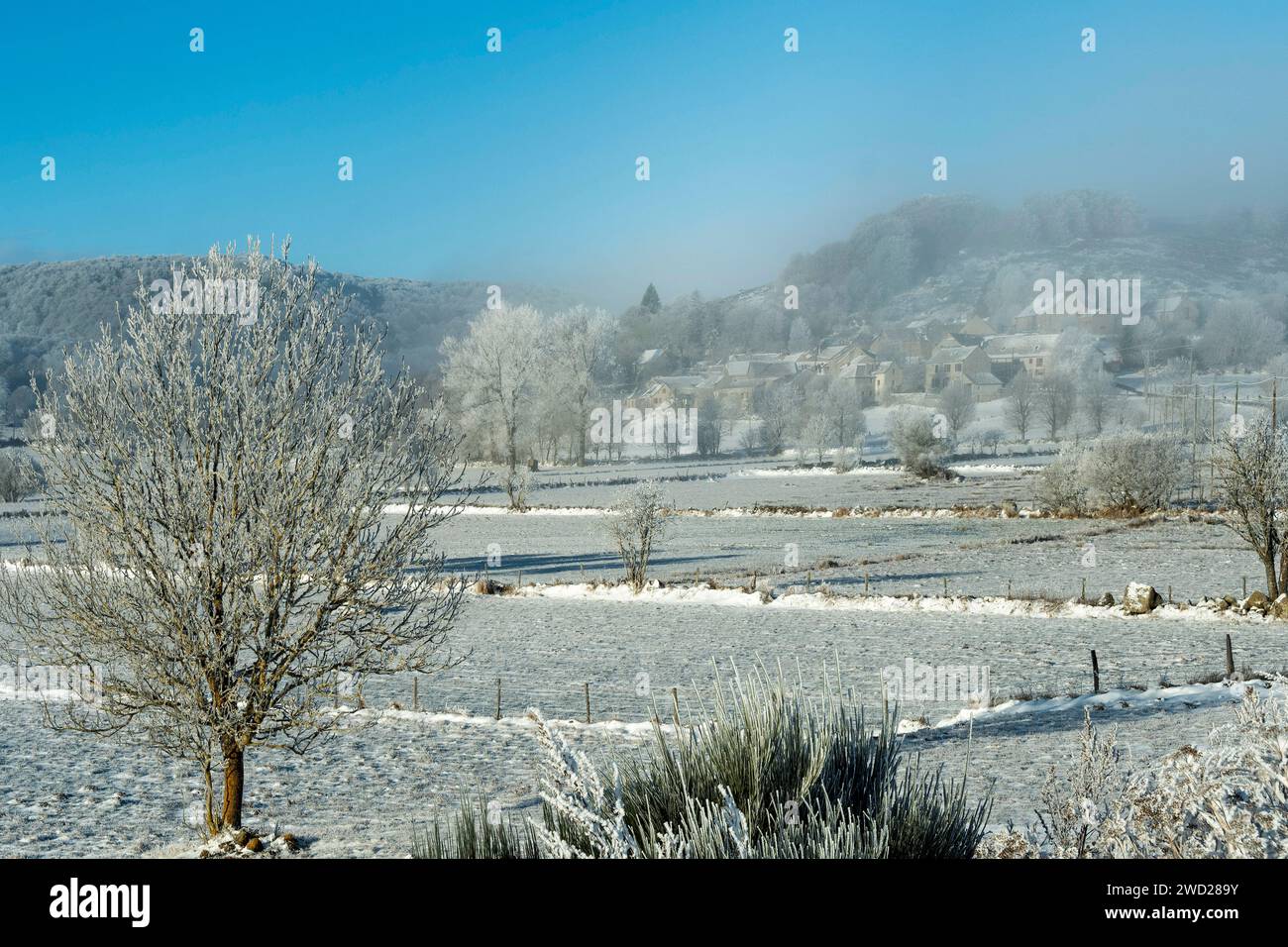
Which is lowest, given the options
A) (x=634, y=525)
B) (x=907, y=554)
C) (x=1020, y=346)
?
(x=907, y=554)

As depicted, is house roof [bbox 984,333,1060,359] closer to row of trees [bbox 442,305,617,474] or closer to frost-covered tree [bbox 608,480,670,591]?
row of trees [bbox 442,305,617,474]

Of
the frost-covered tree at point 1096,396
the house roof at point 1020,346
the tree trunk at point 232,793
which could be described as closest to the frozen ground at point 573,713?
the tree trunk at point 232,793

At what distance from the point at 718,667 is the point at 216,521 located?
1257cm

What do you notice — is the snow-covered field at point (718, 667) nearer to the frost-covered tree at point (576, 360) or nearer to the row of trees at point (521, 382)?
the row of trees at point (521, 382)

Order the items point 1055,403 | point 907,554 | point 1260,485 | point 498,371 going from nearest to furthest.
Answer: point 1260,485 < point 907,554 < point 498,371 < point 1055,403

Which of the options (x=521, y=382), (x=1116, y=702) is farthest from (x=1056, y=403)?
(x=1116, y=702)

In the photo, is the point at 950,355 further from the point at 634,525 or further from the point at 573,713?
the point at 573,713

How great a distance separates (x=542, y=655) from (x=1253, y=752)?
1924cm

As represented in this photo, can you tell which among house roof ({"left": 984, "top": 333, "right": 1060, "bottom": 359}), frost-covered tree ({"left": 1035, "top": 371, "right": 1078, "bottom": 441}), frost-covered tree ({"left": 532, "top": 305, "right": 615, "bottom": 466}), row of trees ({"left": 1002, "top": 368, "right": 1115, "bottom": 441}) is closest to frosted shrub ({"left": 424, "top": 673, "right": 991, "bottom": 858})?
frost-covered tree ({"left": 532, "top": 305, "right": 615, "bottom": 466})

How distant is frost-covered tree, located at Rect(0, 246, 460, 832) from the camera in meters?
10.2

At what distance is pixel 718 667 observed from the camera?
20859 mm

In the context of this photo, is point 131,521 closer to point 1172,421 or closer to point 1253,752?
point 1253,752

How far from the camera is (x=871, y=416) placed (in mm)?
142625

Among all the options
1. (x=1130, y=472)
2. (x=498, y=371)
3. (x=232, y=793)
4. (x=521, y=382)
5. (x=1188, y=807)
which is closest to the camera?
(x=1188, y=807)
